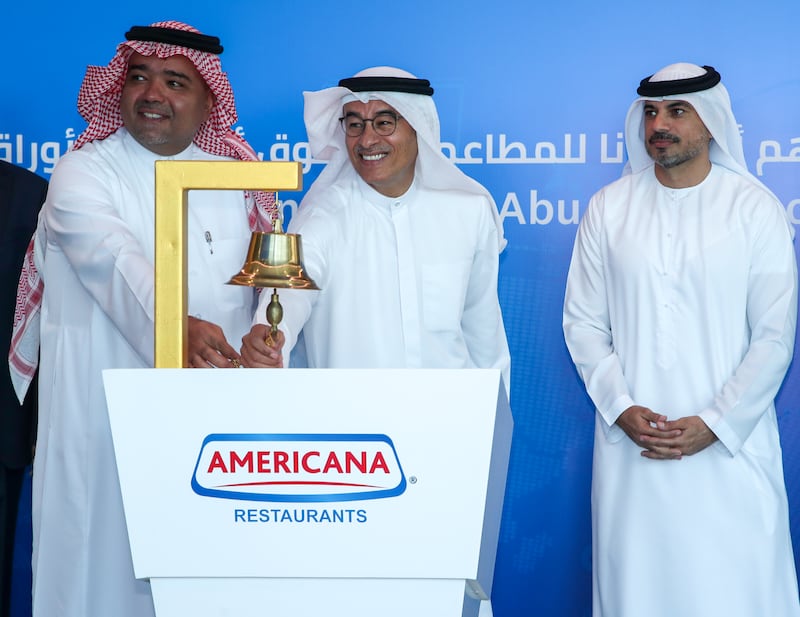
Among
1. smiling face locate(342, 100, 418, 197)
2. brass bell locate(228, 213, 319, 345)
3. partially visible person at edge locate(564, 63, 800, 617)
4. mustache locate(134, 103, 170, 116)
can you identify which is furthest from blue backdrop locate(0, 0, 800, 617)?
brass bell locate(228, 213, 319, 345)

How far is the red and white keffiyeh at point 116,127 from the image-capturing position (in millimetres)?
3189

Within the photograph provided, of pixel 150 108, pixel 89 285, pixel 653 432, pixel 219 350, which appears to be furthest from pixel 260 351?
pixel 653 432

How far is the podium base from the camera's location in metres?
1.77

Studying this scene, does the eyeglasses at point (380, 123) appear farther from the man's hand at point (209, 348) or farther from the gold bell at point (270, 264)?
the gold bell at point (270, 264)

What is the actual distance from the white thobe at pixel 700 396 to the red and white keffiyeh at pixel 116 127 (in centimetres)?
115

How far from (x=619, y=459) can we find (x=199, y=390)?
1955mm

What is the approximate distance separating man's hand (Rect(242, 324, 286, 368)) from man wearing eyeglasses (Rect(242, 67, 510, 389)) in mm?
1019

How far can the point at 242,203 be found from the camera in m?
3.24

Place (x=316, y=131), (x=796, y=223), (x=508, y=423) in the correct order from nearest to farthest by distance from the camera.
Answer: (x=508, y=423) < (x=316, y=131) < (x=796, y=223)

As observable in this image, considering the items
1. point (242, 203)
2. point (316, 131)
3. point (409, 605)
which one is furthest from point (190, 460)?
point (316, 131)

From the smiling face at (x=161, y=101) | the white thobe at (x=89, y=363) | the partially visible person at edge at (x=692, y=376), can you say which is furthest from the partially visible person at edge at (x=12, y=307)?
the partially visible person at edge at (x=692, y=376)

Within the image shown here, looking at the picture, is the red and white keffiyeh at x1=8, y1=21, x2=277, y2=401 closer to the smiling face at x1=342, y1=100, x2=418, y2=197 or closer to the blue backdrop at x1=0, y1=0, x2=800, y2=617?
the smiling face at x1=342, y1=100, x2=418, y2=197

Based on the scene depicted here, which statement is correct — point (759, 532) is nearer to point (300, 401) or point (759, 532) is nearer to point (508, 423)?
point (508, 423)

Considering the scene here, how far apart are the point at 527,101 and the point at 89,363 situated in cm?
178
